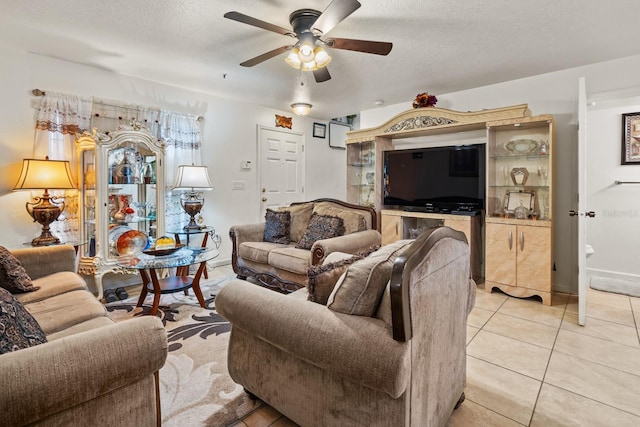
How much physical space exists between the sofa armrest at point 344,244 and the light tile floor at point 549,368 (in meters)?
1.15

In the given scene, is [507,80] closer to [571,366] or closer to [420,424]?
[571,366]

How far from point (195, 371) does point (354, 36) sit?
2.80 meters

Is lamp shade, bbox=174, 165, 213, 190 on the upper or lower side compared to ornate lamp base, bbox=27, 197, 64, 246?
upper

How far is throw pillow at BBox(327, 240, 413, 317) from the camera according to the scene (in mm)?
1242

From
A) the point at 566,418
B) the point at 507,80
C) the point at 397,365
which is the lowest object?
the point at 566,418

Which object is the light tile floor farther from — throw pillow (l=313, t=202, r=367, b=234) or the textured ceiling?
the textured ceiling

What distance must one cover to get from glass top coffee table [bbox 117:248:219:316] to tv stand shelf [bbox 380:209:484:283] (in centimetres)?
230

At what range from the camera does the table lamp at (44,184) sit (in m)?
2.80

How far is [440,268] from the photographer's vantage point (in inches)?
50.9

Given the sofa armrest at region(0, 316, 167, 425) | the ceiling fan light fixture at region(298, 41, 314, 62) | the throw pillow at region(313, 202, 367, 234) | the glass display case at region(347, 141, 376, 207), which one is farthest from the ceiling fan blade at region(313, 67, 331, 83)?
the sofa armrest at region(0, 316, 167, 425)

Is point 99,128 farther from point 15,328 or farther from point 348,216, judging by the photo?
point 15,328

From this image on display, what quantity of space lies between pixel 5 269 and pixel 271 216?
7.72 feet

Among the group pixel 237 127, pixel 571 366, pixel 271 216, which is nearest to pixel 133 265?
pixel 271 216

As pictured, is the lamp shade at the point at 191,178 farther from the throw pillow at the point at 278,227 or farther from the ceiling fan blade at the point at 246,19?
the ceiling fan blade at the point at 246,19
